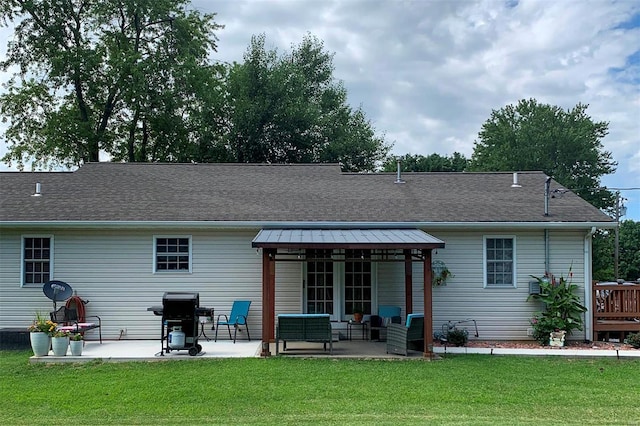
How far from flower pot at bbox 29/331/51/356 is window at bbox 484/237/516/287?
9115mm

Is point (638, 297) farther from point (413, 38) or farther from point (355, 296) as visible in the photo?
point (413, 38)

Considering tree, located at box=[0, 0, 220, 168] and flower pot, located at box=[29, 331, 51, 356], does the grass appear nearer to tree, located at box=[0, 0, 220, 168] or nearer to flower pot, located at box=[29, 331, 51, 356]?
flower pot, located at box=[29, 331, 51, 356]

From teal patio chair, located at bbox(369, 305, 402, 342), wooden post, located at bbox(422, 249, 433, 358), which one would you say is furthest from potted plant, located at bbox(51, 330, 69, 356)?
wooden post, located at bbox(422, 249, 433, 358)

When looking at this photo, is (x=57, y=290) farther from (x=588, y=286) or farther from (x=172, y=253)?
(x=588, y=286)

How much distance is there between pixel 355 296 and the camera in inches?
522

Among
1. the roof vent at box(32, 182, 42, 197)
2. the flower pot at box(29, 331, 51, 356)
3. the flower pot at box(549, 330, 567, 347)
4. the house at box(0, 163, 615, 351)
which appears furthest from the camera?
the roof vent at box(32, 182, 42, 197)

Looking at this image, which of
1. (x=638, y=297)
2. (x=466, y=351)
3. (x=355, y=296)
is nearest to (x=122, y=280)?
(x=355, y=296)

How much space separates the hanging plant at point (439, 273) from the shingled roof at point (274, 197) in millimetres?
1035

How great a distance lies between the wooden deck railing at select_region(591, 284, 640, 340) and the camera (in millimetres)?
12719

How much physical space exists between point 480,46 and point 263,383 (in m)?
12.6

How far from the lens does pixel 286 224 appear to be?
12727 millimetres

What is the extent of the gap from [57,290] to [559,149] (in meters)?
38.1

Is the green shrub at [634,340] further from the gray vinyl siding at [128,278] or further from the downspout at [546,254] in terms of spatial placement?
the gray vinyl siding at [128,278]

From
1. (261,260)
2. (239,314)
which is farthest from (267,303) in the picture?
(261,260)
